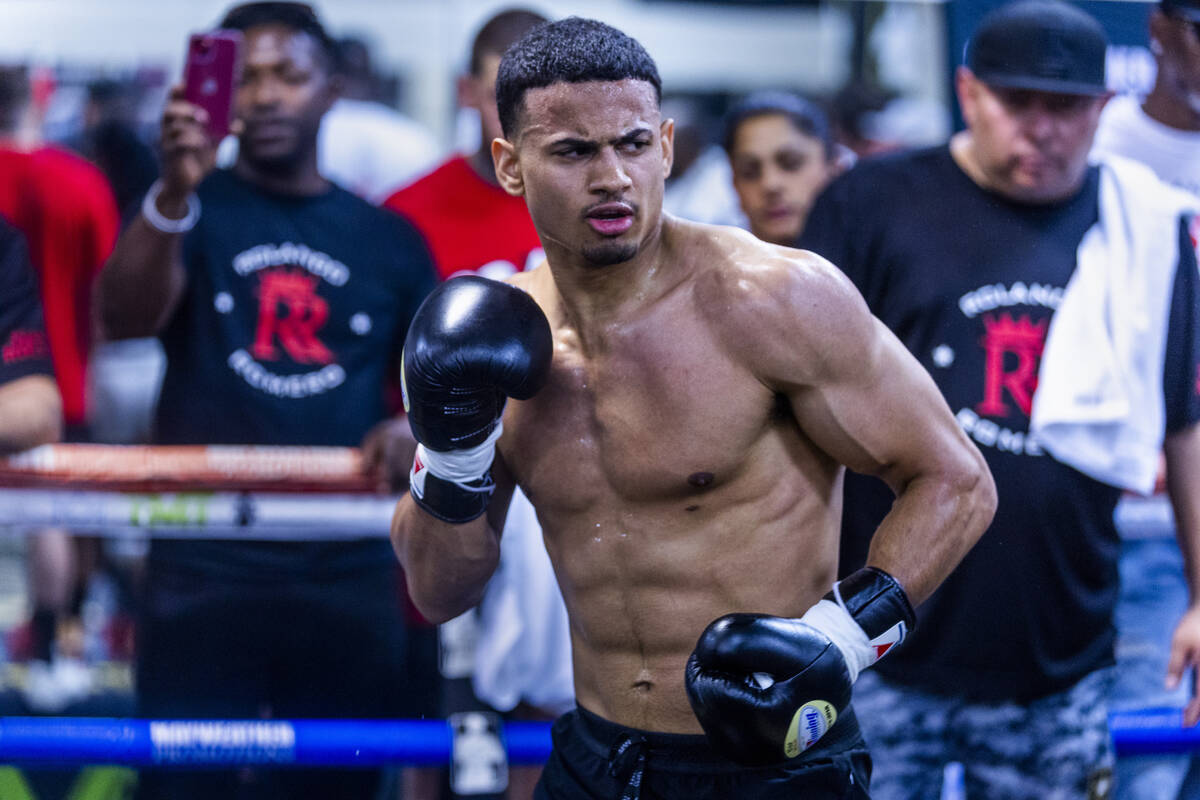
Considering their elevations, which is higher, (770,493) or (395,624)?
(770,493)

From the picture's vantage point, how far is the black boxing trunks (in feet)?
5.92

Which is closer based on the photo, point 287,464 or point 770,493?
point 770,493

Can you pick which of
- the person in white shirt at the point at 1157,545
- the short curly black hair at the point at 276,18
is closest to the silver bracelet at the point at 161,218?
the short curly black hair at the point at 276,18

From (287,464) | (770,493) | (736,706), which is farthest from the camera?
(287,464)

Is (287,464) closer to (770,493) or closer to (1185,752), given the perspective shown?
(770,493)

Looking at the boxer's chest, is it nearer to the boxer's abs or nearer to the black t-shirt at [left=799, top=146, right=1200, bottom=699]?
the boxer's abs

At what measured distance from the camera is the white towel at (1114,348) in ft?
8.18

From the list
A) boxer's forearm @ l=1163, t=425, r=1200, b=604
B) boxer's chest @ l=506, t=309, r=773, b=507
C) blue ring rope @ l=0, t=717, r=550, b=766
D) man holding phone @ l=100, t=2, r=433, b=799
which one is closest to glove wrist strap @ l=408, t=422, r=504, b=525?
boxer's chest @ l=506, t=309, r=773, b=507

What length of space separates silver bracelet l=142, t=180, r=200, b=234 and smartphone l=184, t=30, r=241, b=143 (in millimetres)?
160

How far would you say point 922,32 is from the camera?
6.20m

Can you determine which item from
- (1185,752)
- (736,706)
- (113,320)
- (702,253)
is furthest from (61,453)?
(1185,752)

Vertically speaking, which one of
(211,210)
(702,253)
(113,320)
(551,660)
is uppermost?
(702,253)

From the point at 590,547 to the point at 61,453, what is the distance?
4.67 ft

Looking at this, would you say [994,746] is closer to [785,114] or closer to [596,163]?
[596,163]
